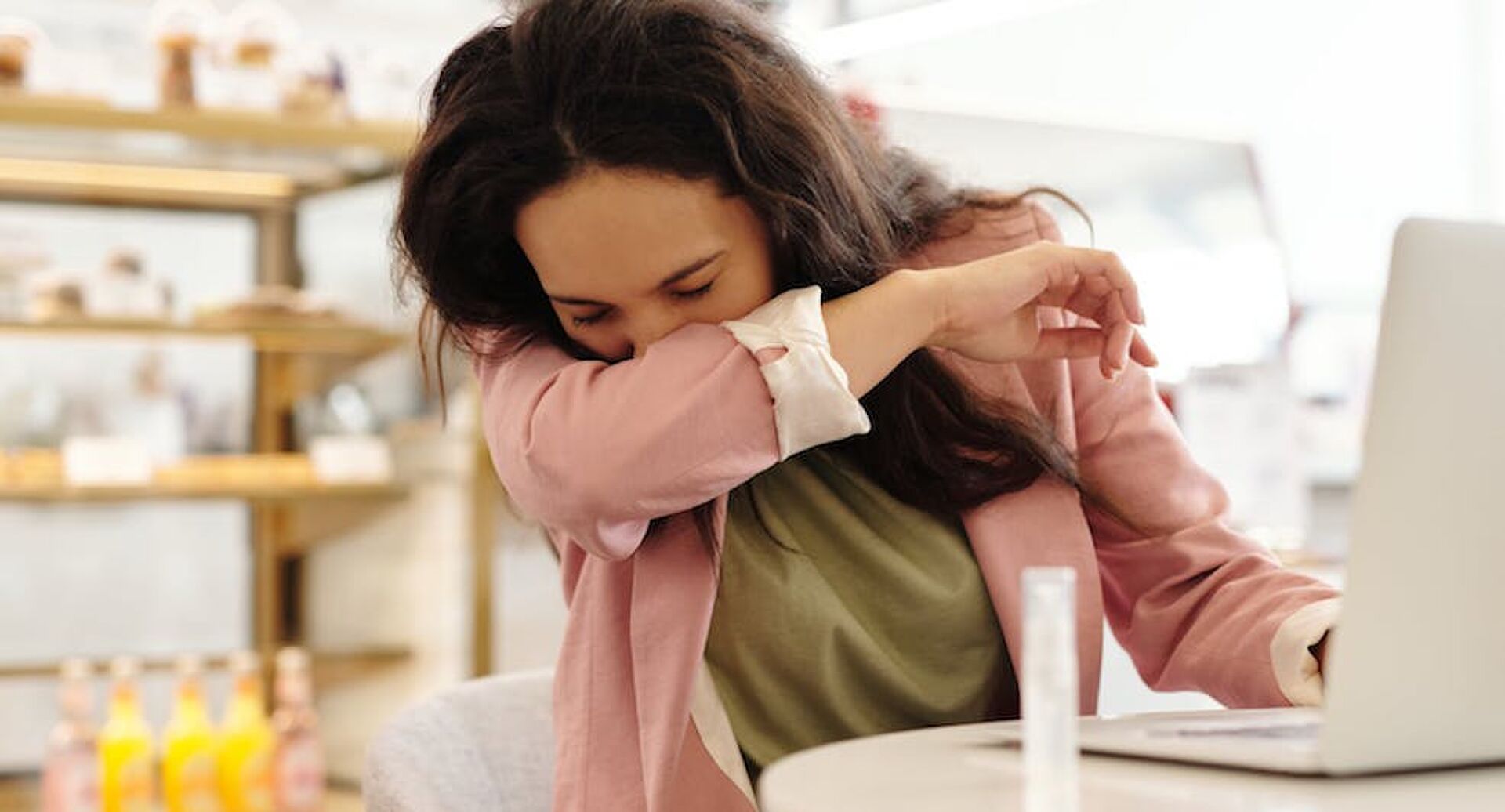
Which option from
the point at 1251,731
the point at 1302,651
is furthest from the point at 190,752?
the point at 1251,731

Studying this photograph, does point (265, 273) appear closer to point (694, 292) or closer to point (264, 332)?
point (264, 332)

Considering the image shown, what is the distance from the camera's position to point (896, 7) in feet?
15.1

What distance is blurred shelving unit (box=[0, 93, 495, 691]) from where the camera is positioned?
3.20 meters

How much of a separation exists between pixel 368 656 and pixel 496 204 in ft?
8.11

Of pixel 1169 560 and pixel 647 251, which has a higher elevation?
pixel 647 251

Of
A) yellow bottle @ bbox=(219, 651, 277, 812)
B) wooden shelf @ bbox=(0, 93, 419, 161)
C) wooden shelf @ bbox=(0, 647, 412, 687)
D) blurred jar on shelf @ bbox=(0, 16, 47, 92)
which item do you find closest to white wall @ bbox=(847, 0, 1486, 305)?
wooden shelf @ bbox=(0, 93, 419, 161)

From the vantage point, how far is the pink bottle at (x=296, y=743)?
3115 mm

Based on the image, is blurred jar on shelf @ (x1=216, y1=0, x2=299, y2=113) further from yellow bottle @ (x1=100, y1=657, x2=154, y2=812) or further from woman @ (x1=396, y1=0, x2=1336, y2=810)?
woman @ (x1=396, y1=0, x2=1336, y2=810)

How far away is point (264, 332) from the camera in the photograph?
3.31m

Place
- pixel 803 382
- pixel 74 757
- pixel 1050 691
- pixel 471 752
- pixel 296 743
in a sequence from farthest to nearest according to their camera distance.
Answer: pixel 296 743, pixel 74 757, pixel 471 752, pixel 803 382, pixel 1050 691

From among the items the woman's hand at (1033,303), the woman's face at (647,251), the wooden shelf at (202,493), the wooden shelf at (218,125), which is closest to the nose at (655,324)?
the woman's face at (647,251)

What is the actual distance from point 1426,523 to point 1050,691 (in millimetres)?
223

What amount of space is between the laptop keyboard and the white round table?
33 mm

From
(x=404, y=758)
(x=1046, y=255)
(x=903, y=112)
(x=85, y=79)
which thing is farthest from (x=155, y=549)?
(x=1046, y=255)
